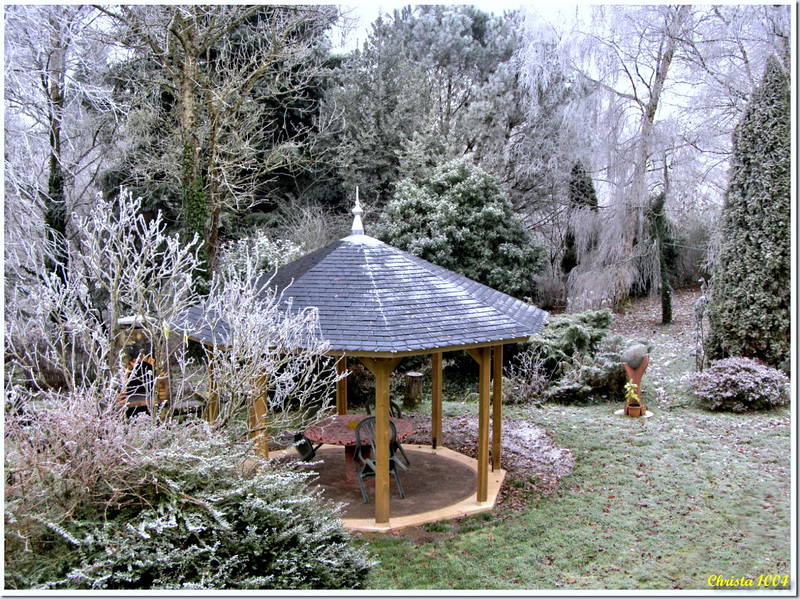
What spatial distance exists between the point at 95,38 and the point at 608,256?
12384 millimetres

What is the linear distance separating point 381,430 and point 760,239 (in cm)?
848

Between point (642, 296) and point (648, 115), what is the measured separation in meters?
5.27

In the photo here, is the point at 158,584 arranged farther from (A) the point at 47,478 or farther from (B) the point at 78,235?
(B) the point at 78,235

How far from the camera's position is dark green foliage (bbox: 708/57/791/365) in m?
11.0

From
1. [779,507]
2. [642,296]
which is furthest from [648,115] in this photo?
[779,507]

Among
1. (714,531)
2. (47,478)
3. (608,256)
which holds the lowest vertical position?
(714,531)

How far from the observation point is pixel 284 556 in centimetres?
445

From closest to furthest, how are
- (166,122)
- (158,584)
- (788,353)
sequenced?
1. (158,584)
2. (788,353)
3. (166,122)

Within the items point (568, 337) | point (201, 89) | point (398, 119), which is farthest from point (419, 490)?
point (398, 119)

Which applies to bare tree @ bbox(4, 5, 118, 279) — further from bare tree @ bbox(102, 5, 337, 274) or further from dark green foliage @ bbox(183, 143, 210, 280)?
dark green foliage @ bbox(183, 143, 210, 280)

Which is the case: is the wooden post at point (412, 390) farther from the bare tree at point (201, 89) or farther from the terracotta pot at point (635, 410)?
the bare tree at point (201, 89)

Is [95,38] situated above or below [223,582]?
above

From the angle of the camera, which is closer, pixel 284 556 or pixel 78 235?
pixel 284 556

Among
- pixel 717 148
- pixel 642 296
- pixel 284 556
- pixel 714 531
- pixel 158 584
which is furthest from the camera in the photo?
pixel 642 296
